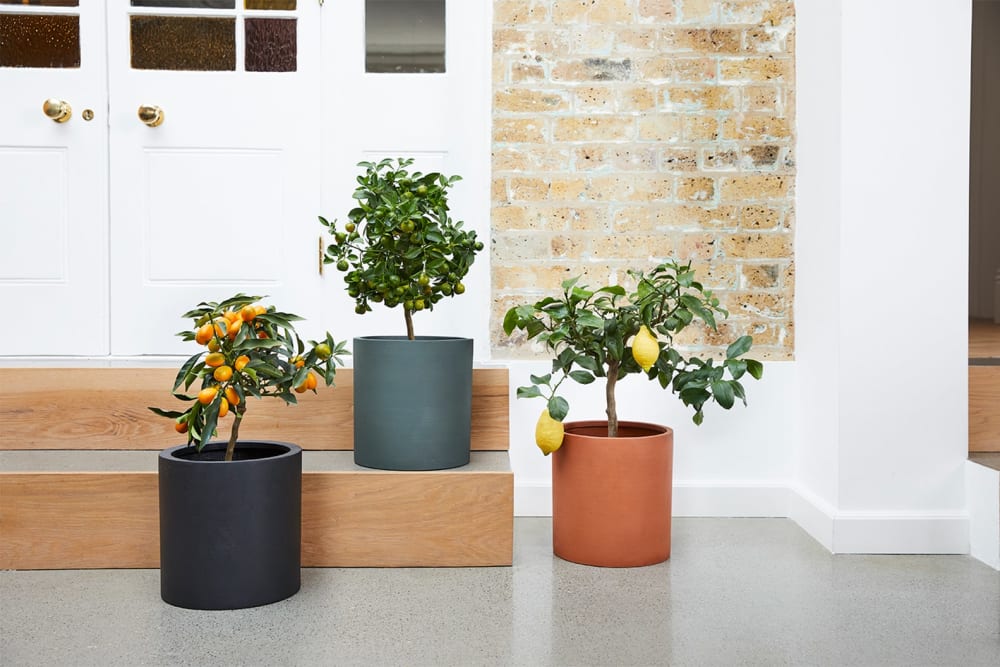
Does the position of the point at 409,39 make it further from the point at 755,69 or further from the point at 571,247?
the point at 755,69

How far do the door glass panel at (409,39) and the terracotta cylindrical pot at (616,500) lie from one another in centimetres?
134

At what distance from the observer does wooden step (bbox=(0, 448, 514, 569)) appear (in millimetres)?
1916

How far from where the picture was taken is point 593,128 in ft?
8.31

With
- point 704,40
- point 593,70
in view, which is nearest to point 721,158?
point 704,40

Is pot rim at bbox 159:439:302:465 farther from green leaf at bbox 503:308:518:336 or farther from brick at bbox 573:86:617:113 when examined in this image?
brick at bbox 573:86:617:113

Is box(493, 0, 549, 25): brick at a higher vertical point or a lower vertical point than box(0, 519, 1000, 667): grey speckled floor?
higher

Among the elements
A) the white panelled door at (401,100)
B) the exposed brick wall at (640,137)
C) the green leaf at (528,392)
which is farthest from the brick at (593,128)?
the green leaf at (528,392)

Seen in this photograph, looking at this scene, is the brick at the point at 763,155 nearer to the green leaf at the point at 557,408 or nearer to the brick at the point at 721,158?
the brick at the point at 721,158

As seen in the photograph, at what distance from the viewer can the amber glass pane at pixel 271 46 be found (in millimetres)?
2777

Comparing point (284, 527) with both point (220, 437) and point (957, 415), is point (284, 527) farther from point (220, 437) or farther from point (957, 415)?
point (957, 415)

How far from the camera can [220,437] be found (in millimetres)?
2178

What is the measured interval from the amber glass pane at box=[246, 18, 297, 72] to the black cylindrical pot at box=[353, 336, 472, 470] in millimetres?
1168

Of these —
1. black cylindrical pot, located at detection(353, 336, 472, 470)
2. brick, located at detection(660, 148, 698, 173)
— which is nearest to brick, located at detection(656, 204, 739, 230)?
brick, located at detection(660, 148, 698, 173)

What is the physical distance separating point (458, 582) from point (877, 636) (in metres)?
0.80
